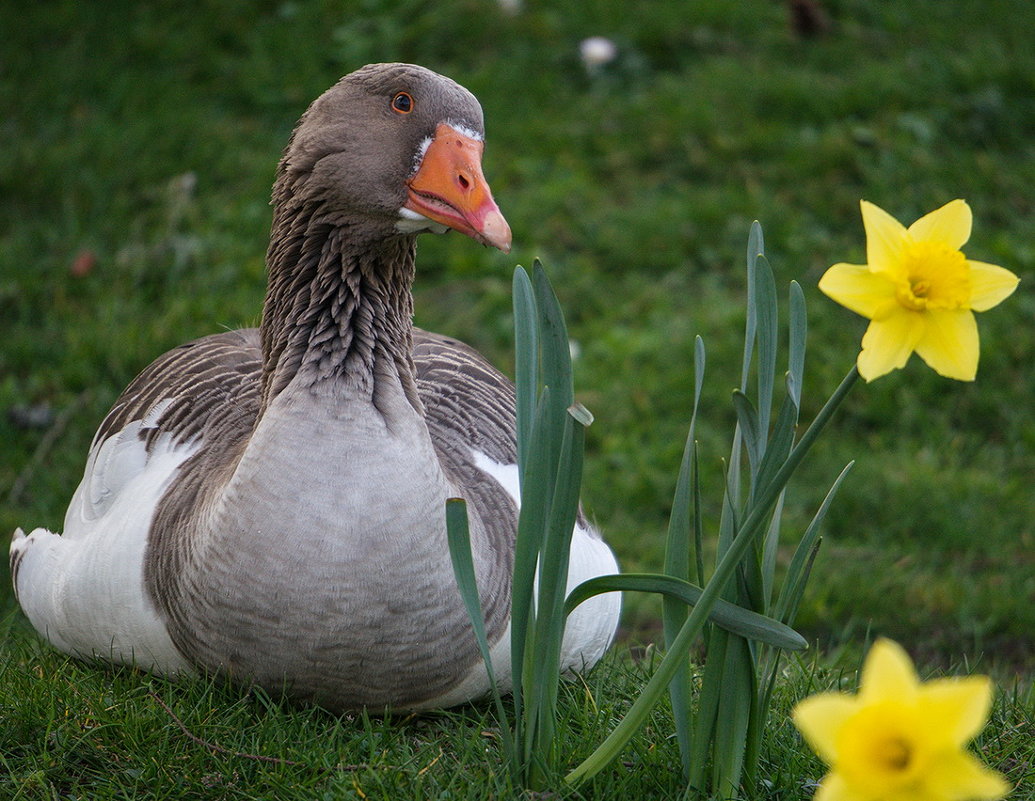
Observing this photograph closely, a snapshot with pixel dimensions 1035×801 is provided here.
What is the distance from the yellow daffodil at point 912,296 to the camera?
1705mm

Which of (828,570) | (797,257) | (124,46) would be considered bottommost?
(828,570)

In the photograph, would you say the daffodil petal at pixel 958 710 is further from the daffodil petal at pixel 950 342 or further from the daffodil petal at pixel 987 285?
the daffodil petal at pixel 987 285

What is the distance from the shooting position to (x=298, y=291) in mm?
2994

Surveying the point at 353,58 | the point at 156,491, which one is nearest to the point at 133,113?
the point at 353,58

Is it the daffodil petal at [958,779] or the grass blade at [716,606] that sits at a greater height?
the daffodil petal at [958,779]

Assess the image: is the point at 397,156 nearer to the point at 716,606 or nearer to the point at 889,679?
the point at 716,606

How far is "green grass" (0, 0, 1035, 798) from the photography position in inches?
202

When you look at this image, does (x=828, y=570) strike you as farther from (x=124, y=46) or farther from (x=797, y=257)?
(x=124, y=46)

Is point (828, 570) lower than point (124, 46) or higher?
lower

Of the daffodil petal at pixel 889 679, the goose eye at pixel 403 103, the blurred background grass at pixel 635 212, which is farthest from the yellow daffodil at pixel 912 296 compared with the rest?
the blurred background grass at pixel 635 212

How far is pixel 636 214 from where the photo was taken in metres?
6.80

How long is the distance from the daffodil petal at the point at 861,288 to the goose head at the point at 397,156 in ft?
3.34

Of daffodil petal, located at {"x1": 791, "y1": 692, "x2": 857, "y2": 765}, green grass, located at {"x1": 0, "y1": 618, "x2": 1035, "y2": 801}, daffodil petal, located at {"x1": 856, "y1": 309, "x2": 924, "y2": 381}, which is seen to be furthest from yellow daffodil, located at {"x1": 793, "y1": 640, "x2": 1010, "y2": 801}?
green grass, located at {"x1": 0, "y1": 618, "x2": 1035, "y2": 801}

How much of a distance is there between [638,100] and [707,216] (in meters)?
1.12
